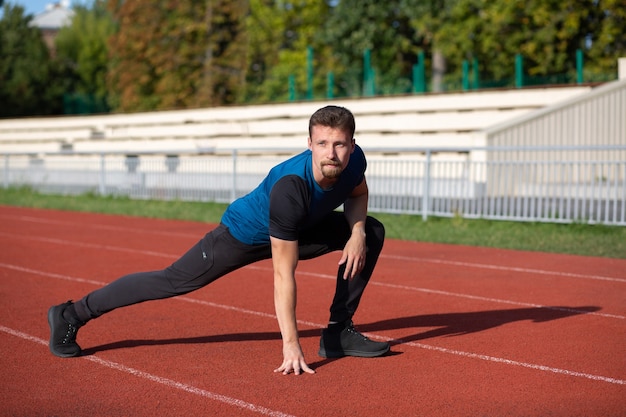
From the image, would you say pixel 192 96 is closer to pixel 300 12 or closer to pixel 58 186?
pixel 300 12

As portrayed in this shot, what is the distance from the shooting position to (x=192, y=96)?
53.8 m

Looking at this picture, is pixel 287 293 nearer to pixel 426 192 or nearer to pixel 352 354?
pixel 352 354

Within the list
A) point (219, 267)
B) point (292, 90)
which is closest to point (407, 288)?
point (219, 267)

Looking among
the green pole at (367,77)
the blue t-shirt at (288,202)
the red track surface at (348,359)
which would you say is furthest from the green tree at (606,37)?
the blue t-shirt at (288,202)

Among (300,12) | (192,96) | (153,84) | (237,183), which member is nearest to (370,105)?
(237,183)

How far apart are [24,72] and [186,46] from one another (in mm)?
15838

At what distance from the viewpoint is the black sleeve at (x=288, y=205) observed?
4828mm

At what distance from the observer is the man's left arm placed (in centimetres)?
526

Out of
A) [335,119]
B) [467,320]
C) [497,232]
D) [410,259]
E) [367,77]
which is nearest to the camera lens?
[335,119]

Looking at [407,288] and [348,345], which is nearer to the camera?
[348,345]

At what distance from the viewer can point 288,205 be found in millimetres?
4824

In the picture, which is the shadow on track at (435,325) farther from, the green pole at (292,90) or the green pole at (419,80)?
the green pole at (292,90)

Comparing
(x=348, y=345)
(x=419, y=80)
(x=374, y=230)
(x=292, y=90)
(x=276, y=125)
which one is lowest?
(x=348, y=345)

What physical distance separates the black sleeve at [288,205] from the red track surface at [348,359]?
913mm
